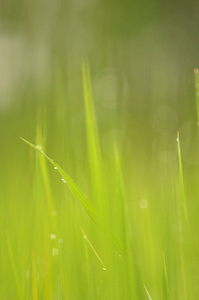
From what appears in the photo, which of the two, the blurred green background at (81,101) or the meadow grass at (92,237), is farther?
the blurred green background at (81,101)

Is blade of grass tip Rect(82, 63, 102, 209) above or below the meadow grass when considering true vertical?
above

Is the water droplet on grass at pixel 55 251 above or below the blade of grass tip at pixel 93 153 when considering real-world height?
below

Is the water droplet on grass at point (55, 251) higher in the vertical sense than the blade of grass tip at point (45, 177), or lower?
lower

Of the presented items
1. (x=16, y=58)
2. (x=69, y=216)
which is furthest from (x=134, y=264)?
(x=16, y=58)

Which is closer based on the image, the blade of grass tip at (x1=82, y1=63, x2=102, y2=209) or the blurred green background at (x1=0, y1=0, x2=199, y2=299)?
the blade of grass tip at (x1=82, y1=63, x2=102, y2=209)

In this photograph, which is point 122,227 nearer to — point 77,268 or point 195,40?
point 77,268

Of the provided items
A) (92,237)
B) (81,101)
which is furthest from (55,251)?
(81,101)

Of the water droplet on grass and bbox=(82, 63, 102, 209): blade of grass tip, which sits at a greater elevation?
bbox=(82, 63, 102, 209): blade of grass tip
